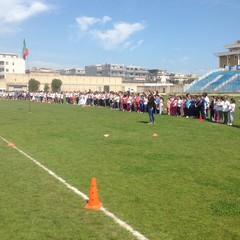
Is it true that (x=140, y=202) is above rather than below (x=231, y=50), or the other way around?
below

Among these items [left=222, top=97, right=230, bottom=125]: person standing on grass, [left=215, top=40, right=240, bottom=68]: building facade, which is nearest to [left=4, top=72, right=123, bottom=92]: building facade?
[left=215, top=40, right=240, bottom=68]: building facade

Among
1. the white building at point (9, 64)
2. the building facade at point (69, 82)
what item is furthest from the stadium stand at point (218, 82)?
the white building at point (9, 64)

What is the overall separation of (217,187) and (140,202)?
194 cm

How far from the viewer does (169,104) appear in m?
28.6

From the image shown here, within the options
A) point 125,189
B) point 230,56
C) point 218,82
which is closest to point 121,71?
point 230,56

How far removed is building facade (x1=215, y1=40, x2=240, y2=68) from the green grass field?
88.0 metres

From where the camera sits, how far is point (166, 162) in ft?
34.5

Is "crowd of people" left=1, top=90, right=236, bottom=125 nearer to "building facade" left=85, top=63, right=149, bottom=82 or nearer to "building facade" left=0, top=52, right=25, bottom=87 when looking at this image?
"building facade" left=0, top=52, right=25, bottom=87

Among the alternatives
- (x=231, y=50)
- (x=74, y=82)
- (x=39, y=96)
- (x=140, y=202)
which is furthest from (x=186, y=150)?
(x=74, y=82)

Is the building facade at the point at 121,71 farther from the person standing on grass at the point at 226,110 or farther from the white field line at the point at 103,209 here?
the white field line at the point at 103,209

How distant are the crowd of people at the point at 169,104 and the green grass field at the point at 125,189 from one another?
736 centimetres

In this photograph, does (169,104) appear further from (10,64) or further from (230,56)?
(10,64)

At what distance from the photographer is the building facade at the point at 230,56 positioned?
9741 centimetres

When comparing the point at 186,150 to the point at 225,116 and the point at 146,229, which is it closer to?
the point at 146,229
